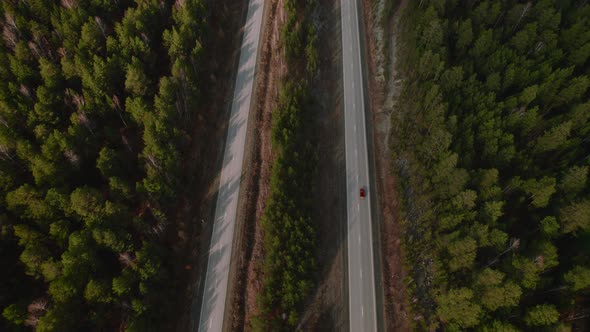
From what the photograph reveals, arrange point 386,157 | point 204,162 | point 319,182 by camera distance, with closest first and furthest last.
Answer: point 319,182 → point 204,162 → point 386,157

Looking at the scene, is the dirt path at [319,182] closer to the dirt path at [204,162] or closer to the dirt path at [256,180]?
the dirt path at [256,180]

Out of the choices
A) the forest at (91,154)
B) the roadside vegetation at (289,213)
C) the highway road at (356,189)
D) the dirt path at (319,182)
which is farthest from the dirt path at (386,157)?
the forest at (91,154)

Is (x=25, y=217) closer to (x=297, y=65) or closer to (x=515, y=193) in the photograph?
(x=297, y=65)

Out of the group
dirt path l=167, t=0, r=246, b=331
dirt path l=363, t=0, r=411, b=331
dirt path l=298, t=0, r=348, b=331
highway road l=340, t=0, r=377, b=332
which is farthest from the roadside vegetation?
dirt path l=363, t=0, r=411, b=331

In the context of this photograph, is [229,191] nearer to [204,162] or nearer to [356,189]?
[204,162]

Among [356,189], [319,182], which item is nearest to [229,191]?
[319,182]

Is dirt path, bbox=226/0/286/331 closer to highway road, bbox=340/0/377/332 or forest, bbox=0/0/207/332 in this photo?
forest, bbox=0/0/207/332
